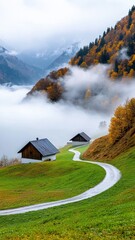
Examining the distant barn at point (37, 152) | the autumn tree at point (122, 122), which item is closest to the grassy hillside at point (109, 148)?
the autumn tree at point (122, 122)

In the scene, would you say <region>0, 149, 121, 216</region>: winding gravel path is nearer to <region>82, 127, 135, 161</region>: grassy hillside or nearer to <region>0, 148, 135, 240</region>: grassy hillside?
<region>0, 148, 135, 240</region>: grassy hillside

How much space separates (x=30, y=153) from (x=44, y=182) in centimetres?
3420

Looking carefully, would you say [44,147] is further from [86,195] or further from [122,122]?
[86,195]

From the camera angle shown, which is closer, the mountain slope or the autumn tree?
the mountain slope

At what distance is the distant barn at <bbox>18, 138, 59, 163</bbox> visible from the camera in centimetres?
9462

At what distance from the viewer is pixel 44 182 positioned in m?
63.0

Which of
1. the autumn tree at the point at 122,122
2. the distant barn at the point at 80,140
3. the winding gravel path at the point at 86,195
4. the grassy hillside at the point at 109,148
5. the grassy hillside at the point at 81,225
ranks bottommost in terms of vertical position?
the grassy hillside at the point at 81,225

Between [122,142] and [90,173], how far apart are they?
2603 cm

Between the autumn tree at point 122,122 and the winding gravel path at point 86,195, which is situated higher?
the autumn tree at point 122,122

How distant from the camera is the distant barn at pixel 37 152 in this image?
94625 mm

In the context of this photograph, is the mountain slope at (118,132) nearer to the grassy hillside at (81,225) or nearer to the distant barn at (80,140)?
the grassy hillside at (81,225)

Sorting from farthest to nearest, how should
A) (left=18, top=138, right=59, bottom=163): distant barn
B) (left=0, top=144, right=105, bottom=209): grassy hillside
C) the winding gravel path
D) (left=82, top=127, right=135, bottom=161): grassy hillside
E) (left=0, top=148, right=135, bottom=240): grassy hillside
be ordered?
(left=18, top=138, right=59, bottom=163): distant barn < (left=82, top=127, right=135, bottom=161): grassy hillside < (left=0, top=144, right=105, bottom=209): grassy hillside < the winding gravel path < (left=0, top=148, right=135, bottom=240): grassy hillside

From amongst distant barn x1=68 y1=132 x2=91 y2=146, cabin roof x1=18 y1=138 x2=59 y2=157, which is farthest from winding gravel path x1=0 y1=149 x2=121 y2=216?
distant barn x1=68 y1=132 x2=91 y2=146

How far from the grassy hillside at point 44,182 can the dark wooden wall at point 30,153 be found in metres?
11.8
